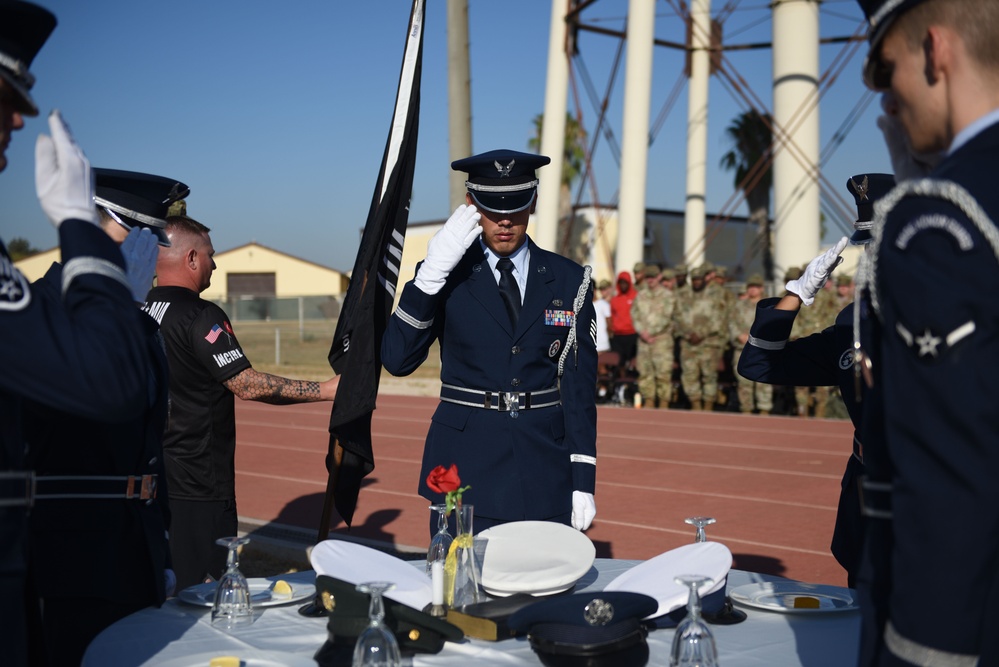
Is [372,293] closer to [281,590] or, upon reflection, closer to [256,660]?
[281,590]

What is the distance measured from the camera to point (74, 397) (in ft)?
6.27

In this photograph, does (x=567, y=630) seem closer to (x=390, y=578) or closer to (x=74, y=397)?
(x=390, y=578)

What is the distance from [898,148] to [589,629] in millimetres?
1176

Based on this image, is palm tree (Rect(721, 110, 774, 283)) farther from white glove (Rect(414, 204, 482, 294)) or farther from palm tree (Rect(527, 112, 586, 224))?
white glove (Rect(414, 204, 482, 294))

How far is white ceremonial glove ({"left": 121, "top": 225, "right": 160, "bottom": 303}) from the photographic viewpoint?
276cm

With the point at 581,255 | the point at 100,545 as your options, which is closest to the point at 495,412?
the point at 100,545

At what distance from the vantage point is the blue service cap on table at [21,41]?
1.99 m

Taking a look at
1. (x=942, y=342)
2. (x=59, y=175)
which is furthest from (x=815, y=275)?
(x=59, y=175)

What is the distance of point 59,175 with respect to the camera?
202cm

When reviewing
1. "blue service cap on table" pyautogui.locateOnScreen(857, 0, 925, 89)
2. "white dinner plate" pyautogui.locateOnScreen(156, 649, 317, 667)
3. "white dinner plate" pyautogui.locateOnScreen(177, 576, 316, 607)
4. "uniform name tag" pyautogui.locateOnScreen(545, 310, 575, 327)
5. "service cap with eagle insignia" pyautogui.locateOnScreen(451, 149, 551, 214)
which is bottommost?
"white dinner plate" pyautogui.locateOnScreen(156, 649, 317, 667)

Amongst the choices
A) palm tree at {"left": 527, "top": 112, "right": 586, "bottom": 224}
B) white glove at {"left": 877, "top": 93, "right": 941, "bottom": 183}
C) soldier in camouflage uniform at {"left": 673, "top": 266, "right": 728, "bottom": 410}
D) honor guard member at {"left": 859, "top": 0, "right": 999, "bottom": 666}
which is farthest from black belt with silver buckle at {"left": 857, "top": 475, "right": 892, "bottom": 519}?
palm tree at {"left": 527, "top": 112, "right": 586, "bottom": 224}

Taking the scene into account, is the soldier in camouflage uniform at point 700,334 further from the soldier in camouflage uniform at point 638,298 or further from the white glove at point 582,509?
the white glove at point 582,509

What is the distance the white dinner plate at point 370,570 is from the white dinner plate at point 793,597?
2.94ft

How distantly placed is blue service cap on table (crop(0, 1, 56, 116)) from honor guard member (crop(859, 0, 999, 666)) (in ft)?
5.30
